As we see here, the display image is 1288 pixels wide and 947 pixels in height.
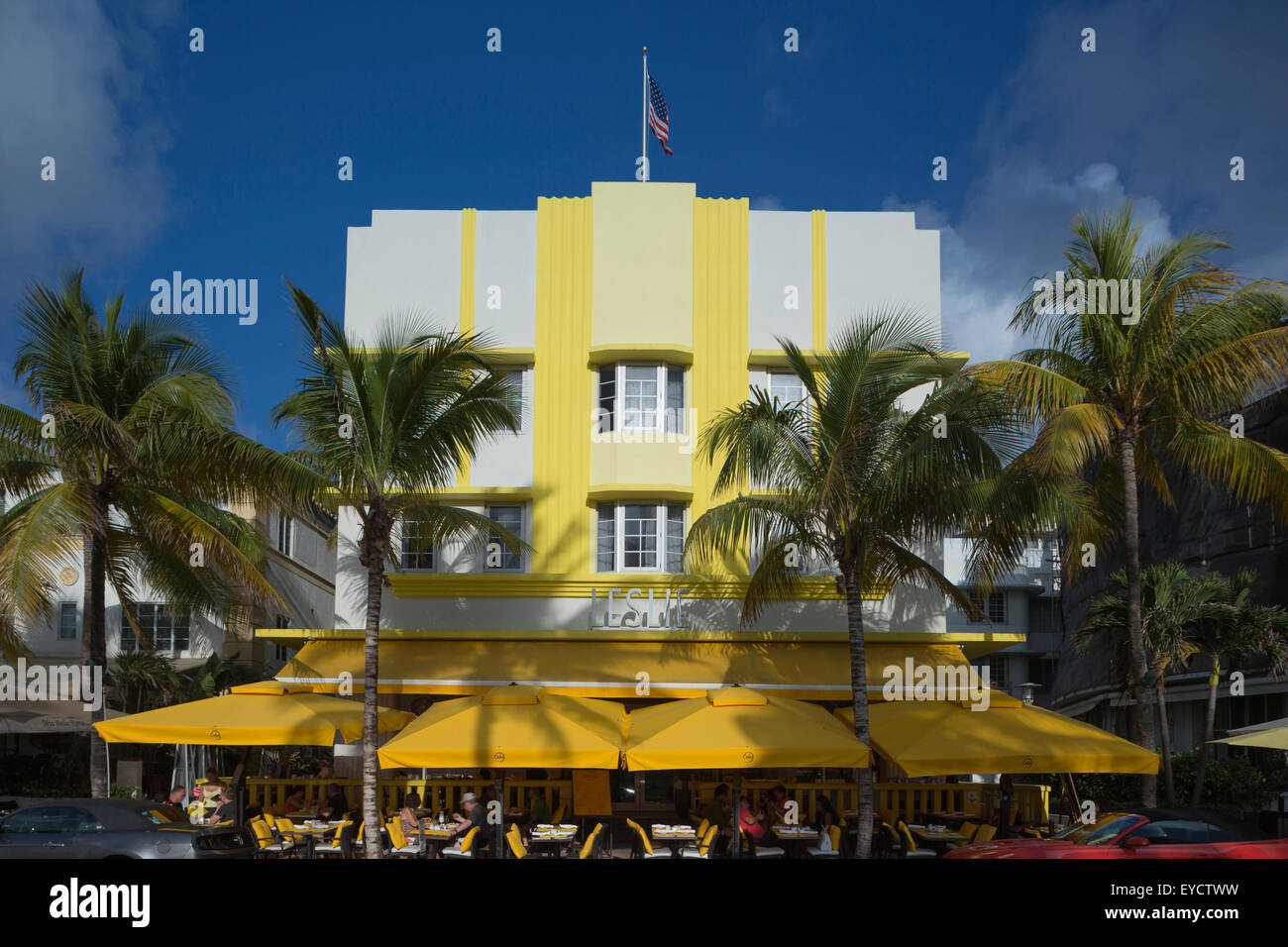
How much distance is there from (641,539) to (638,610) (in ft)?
5.42

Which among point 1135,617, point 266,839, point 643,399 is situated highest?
point 643,399

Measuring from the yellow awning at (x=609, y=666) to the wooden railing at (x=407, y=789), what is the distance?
1.71 metres

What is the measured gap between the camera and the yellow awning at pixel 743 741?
548 inches

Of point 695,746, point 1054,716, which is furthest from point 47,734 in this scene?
point 1054,716

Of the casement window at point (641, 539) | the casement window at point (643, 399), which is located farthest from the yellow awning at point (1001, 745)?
the casement window at point (643, 399)

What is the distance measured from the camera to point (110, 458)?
18.7 meters

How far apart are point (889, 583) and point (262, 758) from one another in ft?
71.6

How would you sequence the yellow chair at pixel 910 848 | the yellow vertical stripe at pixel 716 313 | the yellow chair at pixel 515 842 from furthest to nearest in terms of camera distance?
1. the yellow vertical stripe at pixel 716 313
2. the yellow chair at pixel 910 848
3. the yellow chair at pixel 515 842

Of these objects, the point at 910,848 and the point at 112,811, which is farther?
the point at 910,848

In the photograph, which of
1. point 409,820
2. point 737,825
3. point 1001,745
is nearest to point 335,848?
point 409,820

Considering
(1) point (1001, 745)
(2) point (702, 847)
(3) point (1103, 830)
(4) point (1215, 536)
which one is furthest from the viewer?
(4) point (1215, 536)

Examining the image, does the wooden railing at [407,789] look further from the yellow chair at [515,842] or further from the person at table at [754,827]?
the person at table at [754,827]

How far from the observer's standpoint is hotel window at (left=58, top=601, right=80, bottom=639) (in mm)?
32812

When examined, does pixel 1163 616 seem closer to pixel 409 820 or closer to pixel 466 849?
pixel 466 849
